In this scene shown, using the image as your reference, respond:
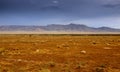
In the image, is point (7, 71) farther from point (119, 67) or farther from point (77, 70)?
point (119, 67)

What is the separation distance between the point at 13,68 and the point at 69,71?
3.84 m

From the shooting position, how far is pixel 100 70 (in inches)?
Answer: 571

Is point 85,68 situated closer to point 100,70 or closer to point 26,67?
point 100,70

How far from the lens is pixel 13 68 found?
52.2 feet

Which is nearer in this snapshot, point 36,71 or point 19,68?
point 36,71

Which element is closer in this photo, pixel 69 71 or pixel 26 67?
pixel 69 71

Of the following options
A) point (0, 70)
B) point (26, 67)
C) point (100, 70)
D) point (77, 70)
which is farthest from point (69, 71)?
point (0, 70)

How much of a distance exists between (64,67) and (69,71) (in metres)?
1.23

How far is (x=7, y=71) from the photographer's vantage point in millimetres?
14930

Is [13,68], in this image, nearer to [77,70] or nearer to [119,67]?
[77,70]

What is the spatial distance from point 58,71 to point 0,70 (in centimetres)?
365

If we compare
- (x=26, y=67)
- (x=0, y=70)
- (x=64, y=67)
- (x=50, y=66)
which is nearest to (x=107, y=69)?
(x=64, y=67)

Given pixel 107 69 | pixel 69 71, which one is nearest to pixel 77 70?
pixel 69 71

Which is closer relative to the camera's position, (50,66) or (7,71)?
(7,71)
